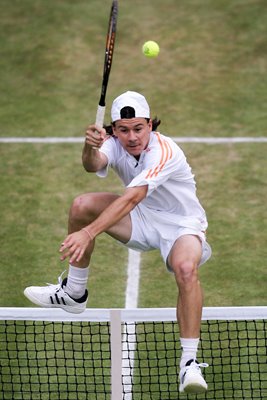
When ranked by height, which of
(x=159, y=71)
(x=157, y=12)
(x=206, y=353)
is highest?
(x=157, y=12)

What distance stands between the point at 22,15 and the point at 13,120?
3.53 meters

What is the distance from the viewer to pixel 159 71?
720 inches

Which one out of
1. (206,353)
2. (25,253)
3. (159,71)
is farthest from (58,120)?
(206,353)

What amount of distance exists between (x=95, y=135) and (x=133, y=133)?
502mm

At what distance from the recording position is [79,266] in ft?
34.2

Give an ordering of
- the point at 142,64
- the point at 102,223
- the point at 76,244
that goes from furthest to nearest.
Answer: the point at 142,64 → the point at 102,223 → the point at 76,244

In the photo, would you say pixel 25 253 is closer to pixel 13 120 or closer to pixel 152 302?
pixel 152 302

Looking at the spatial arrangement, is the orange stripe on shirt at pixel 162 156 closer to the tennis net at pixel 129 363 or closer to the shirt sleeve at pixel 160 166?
the shirt sleeve at pixel 160 166

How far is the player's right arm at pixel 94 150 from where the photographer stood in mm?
9833

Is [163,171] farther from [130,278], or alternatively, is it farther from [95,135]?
[130,278]

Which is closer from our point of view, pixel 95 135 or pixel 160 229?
pixel 95 135

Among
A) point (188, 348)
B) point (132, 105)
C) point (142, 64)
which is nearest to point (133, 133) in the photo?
point (132, 105)

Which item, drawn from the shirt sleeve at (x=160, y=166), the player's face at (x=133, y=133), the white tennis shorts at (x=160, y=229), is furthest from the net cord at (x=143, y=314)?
the player's face at (x=133, y=133)

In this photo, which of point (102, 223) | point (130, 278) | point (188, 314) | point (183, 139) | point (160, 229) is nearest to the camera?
point (102, 223)
